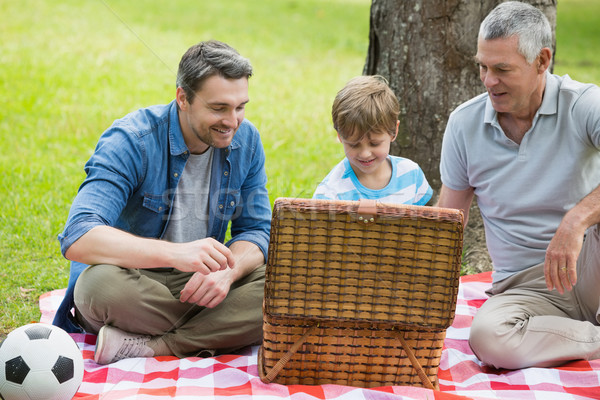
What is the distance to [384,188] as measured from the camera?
2980 mm

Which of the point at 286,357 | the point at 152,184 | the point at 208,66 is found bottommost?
the point at 286,357

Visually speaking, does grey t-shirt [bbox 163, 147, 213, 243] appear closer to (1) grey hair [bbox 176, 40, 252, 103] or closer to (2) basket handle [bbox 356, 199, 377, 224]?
(1) grey hair [bbox 176, 40, 252, 103]

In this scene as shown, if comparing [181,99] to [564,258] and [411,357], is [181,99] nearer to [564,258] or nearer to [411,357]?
[411,357]

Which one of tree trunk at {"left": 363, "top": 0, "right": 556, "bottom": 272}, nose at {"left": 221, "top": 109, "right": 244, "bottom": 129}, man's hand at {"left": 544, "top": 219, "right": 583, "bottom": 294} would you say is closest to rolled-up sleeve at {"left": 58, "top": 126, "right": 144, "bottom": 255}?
nose at {"left": 221, "top": 109, "right": 244, "bottom": 129}

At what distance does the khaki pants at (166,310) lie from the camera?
2.72 m

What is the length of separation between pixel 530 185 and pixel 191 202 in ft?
4.81

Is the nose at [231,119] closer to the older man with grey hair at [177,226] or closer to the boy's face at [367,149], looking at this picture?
the older man with grey hair at [177,226]

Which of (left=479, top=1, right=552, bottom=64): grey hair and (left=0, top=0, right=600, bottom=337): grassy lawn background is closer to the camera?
(left=479, top=1, right=552, bottom=64): grey hair

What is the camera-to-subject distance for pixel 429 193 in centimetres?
306

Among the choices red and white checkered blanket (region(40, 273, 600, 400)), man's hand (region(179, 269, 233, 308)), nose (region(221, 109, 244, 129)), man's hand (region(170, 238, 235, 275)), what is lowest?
red and white checkered blanket (region(40, 273, 600, 400))

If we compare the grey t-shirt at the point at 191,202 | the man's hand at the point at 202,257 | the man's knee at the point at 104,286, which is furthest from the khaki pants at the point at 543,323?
the man's knee at the point at 104,286

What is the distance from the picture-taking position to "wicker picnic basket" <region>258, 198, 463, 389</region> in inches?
91.9

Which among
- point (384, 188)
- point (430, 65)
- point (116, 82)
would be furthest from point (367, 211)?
Answer: point (116, 82)

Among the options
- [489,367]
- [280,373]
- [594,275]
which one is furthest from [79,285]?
[594,275]
